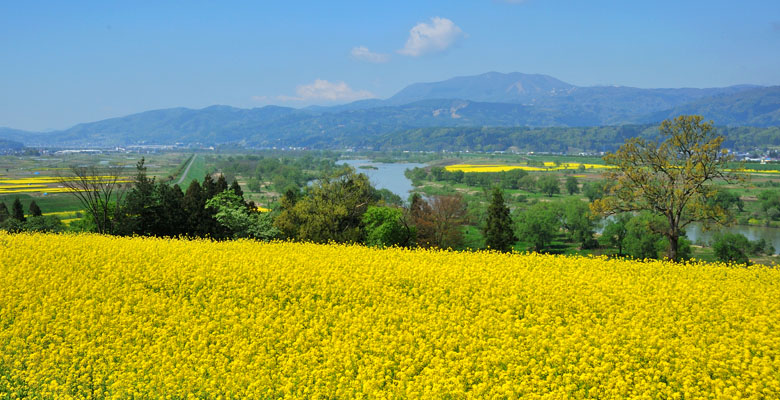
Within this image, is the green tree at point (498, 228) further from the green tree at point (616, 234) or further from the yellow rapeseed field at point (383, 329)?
the green tree at point (616, 234)

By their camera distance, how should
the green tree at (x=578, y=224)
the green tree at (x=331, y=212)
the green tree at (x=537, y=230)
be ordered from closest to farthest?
→ 1. the green tree at (x=331, y=212)
2. the green tree at (x=537, y=230)
3. the green tree at (x=578, y=224)

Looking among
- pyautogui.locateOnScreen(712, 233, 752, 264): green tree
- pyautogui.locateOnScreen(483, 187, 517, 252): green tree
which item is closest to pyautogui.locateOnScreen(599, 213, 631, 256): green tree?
pyautogui.locateOnScreen(712, 233, 752, 264): green tree

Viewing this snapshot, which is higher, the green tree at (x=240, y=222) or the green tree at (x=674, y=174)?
the green tree at (x=674, y=174)

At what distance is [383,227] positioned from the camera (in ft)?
123

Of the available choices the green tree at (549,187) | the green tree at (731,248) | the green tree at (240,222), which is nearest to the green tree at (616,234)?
the green tree at (731,248)

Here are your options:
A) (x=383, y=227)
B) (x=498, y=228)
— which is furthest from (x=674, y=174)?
(x=383, y=227)

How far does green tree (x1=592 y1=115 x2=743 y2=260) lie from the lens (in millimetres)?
24984

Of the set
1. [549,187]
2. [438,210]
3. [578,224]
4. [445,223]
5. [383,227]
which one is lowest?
[549,187]

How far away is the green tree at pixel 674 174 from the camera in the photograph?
25.0 m

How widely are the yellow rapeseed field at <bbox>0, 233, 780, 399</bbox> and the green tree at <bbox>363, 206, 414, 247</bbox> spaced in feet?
70.0

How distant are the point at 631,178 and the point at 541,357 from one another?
761 inches

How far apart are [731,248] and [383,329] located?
56.4 meters

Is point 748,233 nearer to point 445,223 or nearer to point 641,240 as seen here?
point 641,240

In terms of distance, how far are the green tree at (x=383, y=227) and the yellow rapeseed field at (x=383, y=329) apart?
70.0 feet
